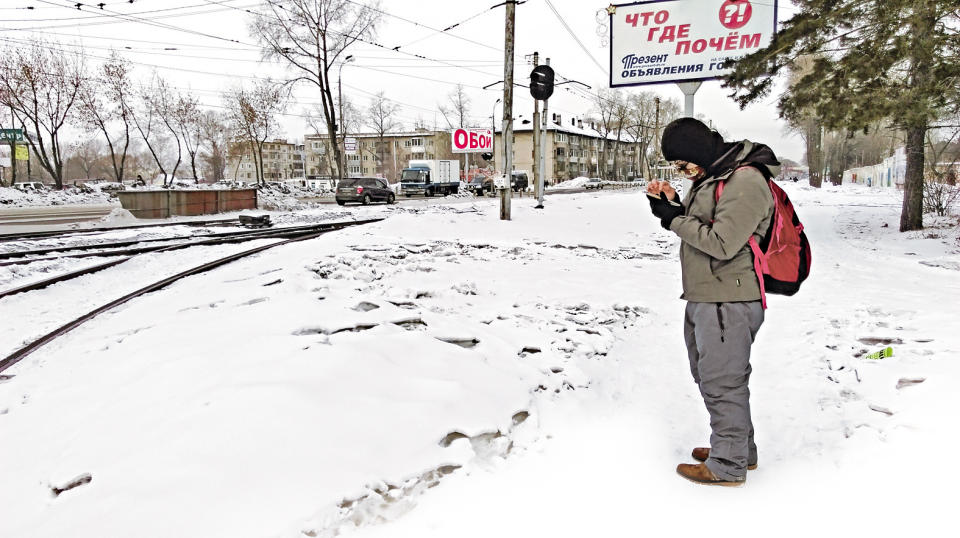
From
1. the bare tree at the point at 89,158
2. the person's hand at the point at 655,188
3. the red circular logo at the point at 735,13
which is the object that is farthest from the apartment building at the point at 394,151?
the person's hand at the point at 655,188

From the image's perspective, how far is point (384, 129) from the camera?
78188 mm

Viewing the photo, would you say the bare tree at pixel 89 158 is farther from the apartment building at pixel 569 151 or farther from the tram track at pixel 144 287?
the tram track at pixel 144 287

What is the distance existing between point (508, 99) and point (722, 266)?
12852mm

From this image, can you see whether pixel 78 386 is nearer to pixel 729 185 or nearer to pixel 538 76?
pixel 729 185

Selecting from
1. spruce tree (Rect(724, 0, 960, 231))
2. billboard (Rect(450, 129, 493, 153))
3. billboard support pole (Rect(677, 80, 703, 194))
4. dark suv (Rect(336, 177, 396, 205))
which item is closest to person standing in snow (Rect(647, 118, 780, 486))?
spruce tree (Rect(724, 0, 960, 231))

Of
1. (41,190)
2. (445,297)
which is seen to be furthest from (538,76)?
(41,190)

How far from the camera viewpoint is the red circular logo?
11945mm

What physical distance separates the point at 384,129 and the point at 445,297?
7653 centimetres

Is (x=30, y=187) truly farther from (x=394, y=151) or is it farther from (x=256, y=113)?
(x=394, y=151)

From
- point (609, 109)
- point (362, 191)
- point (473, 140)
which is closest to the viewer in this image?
point (473, 140)

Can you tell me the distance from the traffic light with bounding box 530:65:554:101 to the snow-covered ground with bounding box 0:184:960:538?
14.7 m

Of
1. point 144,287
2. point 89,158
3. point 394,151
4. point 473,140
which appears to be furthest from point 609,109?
point 89,158

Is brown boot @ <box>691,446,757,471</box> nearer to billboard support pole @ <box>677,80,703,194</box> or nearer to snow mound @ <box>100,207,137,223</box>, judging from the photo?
billboard support pole @ <box>677,80,703,194</box>

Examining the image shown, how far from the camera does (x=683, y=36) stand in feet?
41.1
